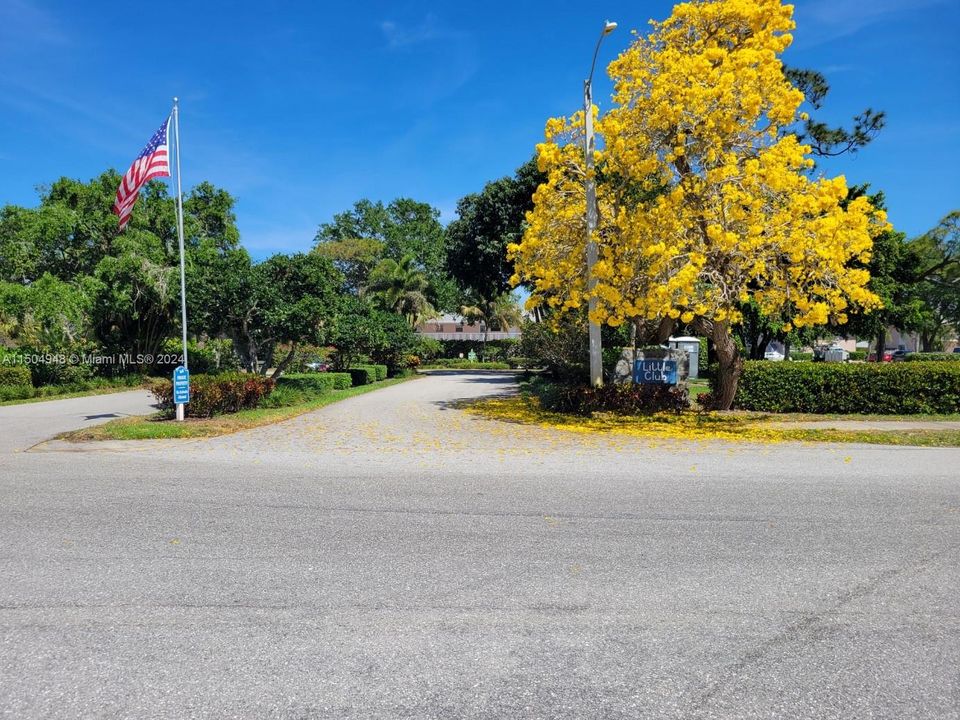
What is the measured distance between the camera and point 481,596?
3926 mm

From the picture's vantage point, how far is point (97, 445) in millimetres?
10750

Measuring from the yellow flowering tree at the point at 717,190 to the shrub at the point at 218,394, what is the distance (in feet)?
27.2

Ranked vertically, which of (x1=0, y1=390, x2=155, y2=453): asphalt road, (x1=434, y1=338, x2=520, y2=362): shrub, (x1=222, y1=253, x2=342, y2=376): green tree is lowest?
(x1=0, y1=390, x2=155, y2=453): asphalt road

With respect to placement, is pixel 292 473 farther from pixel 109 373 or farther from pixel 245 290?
pixel 109 373

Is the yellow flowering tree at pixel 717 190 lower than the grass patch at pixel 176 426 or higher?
higher

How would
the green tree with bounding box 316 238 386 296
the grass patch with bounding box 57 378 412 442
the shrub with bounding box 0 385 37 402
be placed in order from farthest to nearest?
the green tree with bounding box 316 238 386 296
the shrub with bounding box 0 385 37 402
the grass patch with bounding box 57 378 412 442

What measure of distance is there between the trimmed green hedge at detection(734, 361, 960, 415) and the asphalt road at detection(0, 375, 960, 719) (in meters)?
7.54

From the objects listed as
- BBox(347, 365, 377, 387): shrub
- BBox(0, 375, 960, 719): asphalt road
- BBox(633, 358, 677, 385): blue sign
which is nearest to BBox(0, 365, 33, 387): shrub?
BBox(347, 365, 377, 387): shrub

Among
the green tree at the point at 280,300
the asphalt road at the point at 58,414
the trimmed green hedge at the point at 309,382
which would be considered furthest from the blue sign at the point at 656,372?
the asphalt road at the point at 58,414

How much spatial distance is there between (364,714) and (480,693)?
530 mm

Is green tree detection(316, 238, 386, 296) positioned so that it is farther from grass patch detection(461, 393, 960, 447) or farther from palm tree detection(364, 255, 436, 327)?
A: grass patch detection(461, 393, 960, 447)

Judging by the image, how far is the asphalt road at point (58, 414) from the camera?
40.2 feet

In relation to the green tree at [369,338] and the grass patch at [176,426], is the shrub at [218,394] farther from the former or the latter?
the green tree at [369,338]

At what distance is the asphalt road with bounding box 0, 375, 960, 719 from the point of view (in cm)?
287
